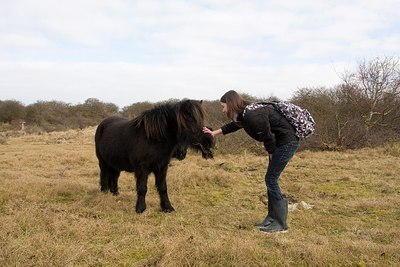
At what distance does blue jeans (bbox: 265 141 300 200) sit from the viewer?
495 cm

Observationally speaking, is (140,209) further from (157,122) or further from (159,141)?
(157,122)

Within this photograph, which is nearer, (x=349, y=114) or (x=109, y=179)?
(x=109, y=179)

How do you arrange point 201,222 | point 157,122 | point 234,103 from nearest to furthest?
point 234,103, point 201,222, point 157,122

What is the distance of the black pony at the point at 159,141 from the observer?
223 inches

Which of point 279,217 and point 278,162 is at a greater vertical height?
point 278,162

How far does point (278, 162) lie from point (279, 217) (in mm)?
778

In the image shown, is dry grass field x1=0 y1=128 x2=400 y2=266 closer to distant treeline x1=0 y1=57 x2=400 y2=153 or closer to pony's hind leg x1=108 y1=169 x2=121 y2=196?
pony's hind leg x1=108 y1=169 x2=121 y2=196

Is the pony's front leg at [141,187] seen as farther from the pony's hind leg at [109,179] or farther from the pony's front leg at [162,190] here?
the pony's hind leg at [109,179]

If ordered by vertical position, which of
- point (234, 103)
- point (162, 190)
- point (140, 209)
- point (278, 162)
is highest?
point (234, 103)

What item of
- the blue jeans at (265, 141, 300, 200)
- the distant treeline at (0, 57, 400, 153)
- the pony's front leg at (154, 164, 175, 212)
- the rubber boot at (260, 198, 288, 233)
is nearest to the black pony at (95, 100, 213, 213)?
the pony's front leg at (154, 164, 175, 212)

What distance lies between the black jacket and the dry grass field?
1245 millimetres

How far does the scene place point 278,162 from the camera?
4992mm

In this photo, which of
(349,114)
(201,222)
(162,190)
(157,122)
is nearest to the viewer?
(201,222)

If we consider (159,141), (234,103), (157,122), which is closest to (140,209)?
(159,141)
